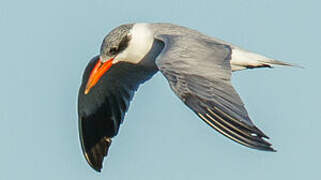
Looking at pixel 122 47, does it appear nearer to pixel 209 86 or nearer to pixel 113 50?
pixel 113 50

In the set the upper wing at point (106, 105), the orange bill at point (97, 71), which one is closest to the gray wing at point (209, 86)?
the orange bill at point (97, 71)

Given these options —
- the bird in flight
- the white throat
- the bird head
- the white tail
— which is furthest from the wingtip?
the white tail

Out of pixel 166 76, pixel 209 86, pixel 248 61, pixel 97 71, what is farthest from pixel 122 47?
pixel 209 86

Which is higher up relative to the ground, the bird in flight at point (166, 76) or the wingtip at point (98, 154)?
the bird in flight at point (166, 76)

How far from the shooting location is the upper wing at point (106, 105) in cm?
1232

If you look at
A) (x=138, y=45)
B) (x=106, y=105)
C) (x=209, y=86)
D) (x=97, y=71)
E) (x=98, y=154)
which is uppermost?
(x=209, y=86)

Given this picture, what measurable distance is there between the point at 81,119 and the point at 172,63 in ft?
11.3

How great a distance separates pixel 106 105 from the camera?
41.4 ft

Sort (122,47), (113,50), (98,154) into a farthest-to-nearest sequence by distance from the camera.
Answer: (98,154)
(122,47)
(113,50)

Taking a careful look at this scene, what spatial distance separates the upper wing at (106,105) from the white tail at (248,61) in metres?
1.64

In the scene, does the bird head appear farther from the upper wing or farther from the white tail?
the white tail

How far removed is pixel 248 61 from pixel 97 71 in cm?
216

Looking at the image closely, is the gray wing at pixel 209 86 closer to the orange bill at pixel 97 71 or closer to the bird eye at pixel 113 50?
the bird eye at pixel 113 50

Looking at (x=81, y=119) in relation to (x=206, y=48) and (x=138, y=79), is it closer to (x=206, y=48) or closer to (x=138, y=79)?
(x=138, y=79)
